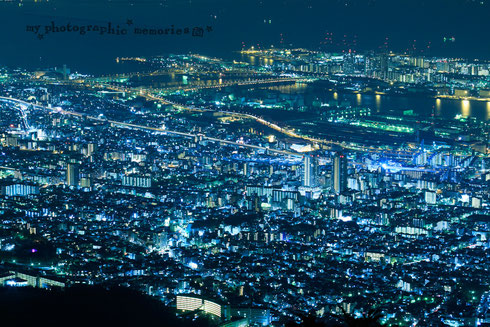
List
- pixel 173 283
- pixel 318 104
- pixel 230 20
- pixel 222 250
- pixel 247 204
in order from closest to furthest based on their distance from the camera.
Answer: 1. pixel 173 283
2. pixel 222 250
3. pixel 247 204
4. pixel 318 104
5. pixel 230 20

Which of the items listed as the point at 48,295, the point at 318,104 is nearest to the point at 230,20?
the point at 318,104

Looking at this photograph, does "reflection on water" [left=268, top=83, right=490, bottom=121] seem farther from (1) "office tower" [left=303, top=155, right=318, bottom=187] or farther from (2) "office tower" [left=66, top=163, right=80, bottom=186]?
(2) "office tower" [left=66, top=163, right=80, bottom=186]

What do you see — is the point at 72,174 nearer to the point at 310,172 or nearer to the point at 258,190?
the point at 258,190

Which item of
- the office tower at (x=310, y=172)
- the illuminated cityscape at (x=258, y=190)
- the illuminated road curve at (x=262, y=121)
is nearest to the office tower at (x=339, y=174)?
the illuminated cityscape at (x=258, y=190)

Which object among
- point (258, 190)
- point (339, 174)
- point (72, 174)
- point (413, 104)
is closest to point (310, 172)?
point (339, 174)

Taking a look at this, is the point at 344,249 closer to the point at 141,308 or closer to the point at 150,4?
the point at 141,308

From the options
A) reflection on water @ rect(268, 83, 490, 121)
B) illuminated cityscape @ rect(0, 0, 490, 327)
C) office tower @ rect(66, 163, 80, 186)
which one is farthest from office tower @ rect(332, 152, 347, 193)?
reflection on water @ rect(268, 83, 490, 121)
